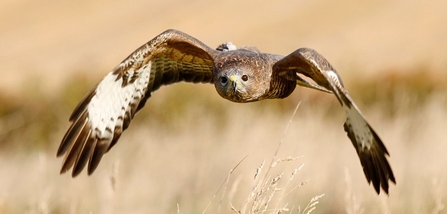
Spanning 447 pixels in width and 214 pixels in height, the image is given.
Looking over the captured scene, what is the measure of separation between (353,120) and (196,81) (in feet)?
4.86

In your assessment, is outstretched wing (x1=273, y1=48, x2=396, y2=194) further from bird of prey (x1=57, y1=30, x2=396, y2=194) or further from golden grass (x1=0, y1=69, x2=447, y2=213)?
golden grass (x1=0, y1=69, x2=447, y2=213)

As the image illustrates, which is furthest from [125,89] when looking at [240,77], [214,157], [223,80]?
[214,157]

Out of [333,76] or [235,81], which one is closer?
[333,76]

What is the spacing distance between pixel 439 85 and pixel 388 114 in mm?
2789

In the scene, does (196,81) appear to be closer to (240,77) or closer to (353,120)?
(240,77)

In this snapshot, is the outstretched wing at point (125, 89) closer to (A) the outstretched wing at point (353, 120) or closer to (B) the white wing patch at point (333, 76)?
(A) the outstretched wing at point (353, 120)

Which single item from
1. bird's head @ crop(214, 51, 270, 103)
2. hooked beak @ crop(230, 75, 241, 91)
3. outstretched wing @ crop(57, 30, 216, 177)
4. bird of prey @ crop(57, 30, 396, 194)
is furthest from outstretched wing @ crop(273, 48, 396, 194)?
outstretched wing @ crop(57, 30, 216, 177)

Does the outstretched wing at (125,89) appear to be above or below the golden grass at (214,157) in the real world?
above

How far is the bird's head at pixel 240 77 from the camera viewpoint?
19.3ft

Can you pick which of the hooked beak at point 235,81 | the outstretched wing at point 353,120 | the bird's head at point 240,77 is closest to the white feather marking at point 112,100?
the bird's head at point 240,77

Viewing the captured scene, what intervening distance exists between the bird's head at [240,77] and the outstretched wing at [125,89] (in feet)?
0.85

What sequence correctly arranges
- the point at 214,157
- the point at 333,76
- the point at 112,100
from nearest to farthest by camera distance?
1. the point at 333,76
2. the point at 112,100
3. the point at 214,157

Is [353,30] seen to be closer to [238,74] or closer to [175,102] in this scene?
[175,102]

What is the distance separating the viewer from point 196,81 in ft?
22.6
